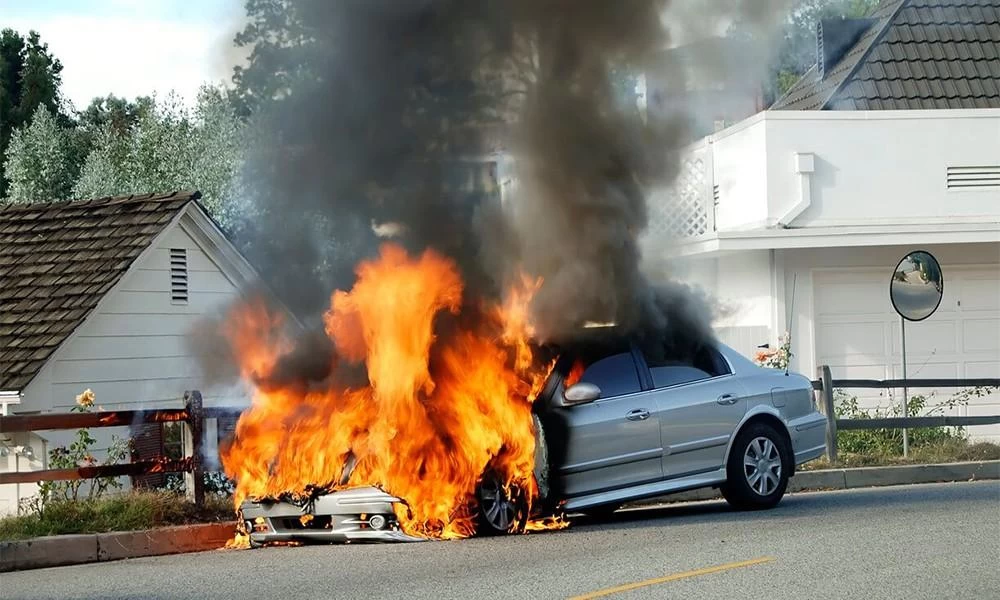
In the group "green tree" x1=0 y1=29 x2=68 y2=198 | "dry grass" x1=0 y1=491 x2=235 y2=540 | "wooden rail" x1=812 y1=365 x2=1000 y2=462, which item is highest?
"green tree" x1=0 y1=29 x2=68 y2=198

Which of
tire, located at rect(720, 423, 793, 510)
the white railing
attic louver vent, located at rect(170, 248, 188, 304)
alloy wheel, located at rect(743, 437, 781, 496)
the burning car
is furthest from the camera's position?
the white railing

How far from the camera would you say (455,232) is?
11.8 meters

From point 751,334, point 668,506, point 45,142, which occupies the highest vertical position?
point 45,142

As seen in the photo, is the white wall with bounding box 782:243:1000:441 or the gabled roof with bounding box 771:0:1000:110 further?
the gabled roof with bounding box 771:0:1000:110

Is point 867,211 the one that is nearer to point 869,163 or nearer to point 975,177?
point 869,163

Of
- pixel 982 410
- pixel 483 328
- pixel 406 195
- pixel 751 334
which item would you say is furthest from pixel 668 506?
pixel 982 410

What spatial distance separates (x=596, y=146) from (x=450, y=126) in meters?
1.33

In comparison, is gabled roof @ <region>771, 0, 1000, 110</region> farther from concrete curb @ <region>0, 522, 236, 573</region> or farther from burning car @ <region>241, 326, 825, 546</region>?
concrete curb @ <region>0, 522, 236, 573</region>

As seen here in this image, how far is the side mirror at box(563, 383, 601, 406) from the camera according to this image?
10586 millimetres

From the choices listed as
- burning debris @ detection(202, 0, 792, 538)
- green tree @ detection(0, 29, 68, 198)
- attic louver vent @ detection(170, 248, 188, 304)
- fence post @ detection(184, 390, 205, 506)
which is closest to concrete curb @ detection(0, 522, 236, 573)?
fence post @ detection(184, 390, 205, 506)

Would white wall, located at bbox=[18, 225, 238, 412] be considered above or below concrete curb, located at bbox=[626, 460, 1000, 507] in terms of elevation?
above

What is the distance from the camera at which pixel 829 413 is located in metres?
15.5

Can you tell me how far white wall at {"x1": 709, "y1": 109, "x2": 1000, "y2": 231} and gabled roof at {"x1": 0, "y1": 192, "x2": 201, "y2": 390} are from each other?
8100mm

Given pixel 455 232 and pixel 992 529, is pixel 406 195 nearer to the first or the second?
pixel 455 232
